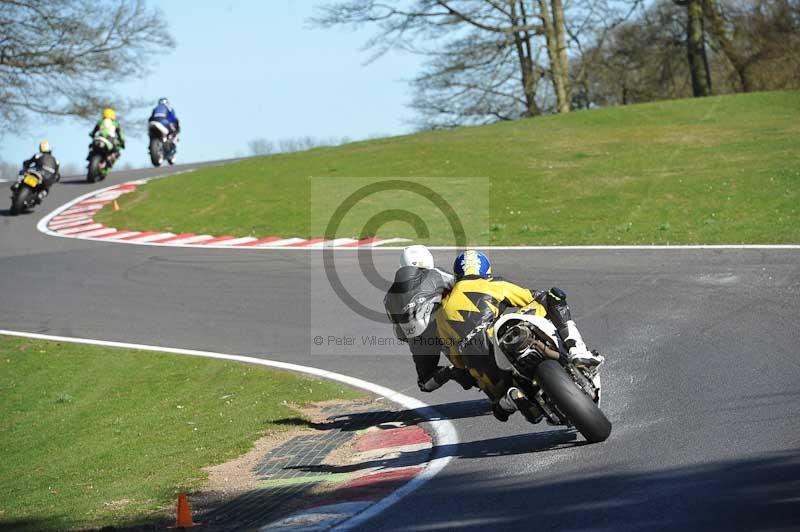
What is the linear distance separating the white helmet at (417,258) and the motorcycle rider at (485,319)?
0.41 metres

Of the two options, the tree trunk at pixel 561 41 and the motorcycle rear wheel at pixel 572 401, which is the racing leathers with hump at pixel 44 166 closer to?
the motorcycle rear wheel at pixel 572 401

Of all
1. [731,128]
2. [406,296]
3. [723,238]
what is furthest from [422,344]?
[731,128]

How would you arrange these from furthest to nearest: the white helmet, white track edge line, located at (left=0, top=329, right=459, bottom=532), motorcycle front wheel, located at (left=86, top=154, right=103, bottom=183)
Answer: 1. motorcycle front wheel, located at (left=86, top=154, right=103, bottom=183)
2. the white helmet
3. white track edge line, located at (left=0, top=329, right=459, bottom=532)

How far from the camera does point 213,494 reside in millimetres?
7641

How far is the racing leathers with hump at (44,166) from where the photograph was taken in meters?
25.5

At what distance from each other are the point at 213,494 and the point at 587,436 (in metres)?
→ 2.63

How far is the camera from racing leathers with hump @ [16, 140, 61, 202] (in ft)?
83.5

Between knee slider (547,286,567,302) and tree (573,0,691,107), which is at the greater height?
tree (573,0,691,107)

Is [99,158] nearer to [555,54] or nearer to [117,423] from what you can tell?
[117,423]

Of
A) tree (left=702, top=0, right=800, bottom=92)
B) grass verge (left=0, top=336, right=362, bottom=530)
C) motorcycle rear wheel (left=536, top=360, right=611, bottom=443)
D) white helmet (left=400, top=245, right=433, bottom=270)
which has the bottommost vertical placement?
grass verge (left=0, top=336, right=362, bottom=530)

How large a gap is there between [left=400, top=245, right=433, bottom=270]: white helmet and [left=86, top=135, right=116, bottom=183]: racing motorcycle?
21.7 metres

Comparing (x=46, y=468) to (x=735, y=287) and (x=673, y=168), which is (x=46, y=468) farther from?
(x=673, y=168)

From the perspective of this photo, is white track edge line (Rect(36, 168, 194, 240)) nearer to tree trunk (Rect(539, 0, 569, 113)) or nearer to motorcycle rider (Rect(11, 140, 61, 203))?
motorcycle rider (Rect(11, 140, 61, 203))

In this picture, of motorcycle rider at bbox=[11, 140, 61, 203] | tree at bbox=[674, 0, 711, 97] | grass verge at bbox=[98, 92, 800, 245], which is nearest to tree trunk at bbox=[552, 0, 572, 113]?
tree at bbox=[674, 0, 711, 97]
